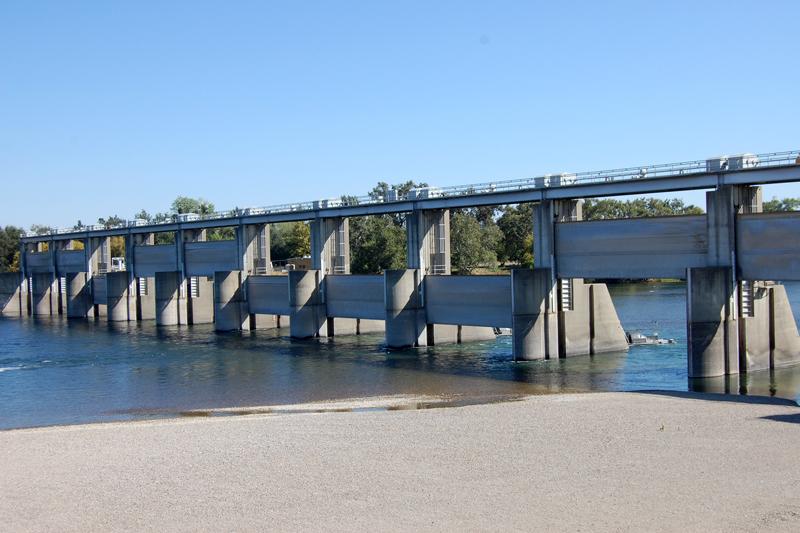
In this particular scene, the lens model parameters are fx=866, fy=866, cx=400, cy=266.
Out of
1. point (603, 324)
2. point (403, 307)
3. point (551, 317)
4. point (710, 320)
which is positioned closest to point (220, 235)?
point (403, 307)

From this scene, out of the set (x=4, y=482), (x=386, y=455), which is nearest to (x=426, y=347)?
(x=386, y=455)

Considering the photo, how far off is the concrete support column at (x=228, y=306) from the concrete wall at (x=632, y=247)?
35.1 meters

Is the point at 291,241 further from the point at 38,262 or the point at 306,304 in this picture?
the point at 306,304

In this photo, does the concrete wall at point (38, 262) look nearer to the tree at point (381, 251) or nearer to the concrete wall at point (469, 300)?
the tree at point (381, 251)

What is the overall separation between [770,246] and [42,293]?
9428 centimetres

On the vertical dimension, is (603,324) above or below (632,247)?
below

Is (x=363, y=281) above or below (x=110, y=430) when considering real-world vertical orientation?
above

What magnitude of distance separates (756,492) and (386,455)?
31.3ft

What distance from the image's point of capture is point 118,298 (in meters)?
89.9

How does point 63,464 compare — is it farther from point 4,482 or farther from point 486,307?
point 486,307

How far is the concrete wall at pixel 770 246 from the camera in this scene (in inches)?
1443

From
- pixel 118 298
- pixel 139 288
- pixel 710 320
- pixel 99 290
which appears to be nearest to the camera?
pixel 710 320

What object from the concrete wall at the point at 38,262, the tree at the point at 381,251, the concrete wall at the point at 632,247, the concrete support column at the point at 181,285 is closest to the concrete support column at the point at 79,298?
the concrete wall at the point at 38,262

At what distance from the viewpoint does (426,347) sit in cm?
5622
